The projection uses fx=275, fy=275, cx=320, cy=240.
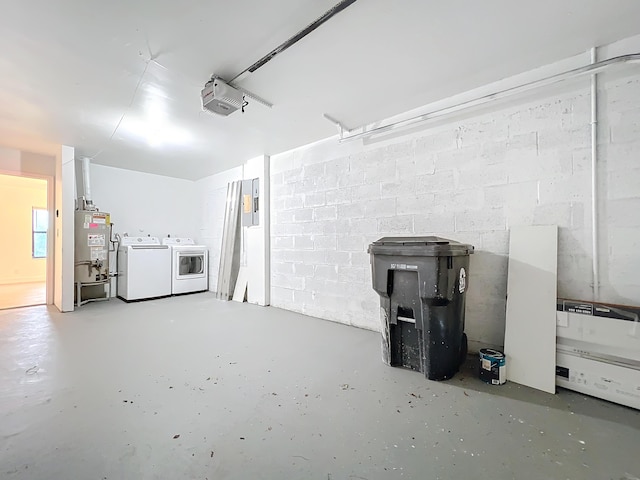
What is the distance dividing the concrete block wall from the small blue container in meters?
0.45

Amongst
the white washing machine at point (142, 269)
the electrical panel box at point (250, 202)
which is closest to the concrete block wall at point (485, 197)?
the electrical panel box at point (250, 202)

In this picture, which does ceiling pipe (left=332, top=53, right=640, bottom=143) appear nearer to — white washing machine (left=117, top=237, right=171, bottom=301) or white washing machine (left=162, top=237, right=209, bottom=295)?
white washing machine (left=162, top=237, right=209, bottom=295)

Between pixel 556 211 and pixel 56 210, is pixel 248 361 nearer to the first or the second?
pixel 556 211

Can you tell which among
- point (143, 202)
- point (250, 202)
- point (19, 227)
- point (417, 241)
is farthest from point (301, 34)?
point (19, 227)

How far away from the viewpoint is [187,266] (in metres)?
5.32

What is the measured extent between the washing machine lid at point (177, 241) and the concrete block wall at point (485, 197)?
325 cm

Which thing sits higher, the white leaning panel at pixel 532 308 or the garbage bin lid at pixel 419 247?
the garbage bin lid at pixel 419 247

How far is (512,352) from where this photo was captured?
2021 mm

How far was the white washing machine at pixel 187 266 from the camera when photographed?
16.8ft

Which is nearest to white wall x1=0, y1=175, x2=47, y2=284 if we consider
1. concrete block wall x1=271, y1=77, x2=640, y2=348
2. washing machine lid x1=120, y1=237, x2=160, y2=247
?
washing machine lid x1=120, y1=237, x2=160, y2=247

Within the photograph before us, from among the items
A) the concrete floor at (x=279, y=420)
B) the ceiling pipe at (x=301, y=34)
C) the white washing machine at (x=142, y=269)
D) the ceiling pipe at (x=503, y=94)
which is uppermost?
the ceiling pipe at (x=301, y=34)

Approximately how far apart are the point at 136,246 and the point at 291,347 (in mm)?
3790

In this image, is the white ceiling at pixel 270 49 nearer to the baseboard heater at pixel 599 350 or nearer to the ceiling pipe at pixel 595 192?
the ceiling pipe at pixel 595 192

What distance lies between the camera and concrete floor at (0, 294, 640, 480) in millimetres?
1205
